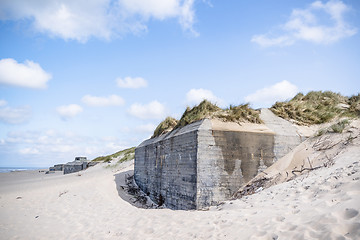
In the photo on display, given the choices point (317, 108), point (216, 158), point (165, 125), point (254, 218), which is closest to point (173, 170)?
point (216, 158)

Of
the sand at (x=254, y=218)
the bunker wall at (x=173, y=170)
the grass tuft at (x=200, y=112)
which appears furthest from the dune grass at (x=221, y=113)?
the sand at (x=254, y=218)

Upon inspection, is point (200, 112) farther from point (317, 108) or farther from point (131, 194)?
point (131, 194)

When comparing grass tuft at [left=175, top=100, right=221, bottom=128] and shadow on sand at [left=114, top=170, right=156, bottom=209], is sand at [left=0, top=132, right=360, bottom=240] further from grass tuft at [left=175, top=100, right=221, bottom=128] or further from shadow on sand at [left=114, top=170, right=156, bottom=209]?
grass tuft at [left=175, top=100, right=221, bottom=128]

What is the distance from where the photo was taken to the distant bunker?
24.3 ft

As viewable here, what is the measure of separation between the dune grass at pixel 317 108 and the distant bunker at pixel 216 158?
1.27 metres

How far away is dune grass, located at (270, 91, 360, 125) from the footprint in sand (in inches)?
255

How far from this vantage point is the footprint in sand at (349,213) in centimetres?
319

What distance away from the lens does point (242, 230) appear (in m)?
3.99

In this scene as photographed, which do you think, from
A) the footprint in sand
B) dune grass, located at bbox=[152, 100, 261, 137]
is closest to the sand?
the footprint in sand

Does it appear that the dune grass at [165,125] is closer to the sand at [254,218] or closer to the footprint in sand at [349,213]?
the sand at [254,218]

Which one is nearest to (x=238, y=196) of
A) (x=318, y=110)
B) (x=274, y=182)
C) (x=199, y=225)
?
(x=274, y=182)

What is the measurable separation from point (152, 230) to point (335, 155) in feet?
17.1

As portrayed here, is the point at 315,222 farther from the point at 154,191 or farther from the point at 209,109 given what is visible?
the point at 154,191

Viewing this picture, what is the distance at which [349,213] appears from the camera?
10.7 feet
